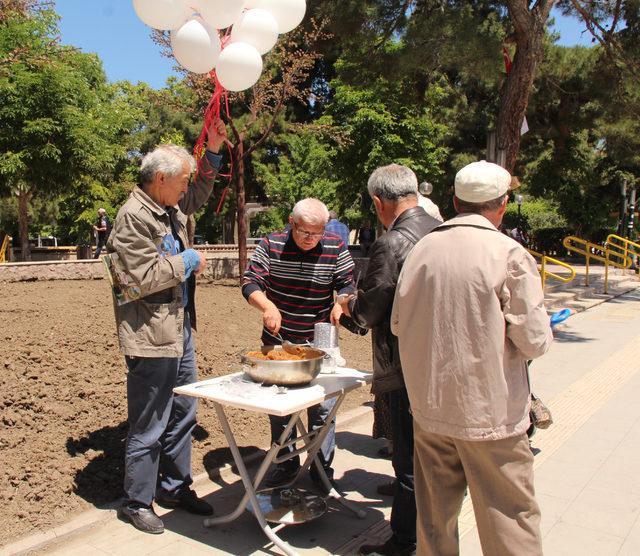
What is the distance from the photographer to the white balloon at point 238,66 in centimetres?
390

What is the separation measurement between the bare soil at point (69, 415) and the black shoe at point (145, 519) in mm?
333

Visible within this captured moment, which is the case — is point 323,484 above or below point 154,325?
below

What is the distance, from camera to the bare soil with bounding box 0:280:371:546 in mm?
3445

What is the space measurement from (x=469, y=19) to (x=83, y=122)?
788cm

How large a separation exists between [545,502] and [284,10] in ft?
11.6

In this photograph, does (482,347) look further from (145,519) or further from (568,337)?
(568,337)

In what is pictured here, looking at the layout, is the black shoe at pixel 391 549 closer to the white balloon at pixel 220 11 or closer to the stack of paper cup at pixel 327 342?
the stack of paper cup at pixel 327 342

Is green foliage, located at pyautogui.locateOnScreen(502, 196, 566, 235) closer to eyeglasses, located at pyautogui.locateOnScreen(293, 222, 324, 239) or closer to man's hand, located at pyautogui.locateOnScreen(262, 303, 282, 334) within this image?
eyeglasses, located at pyautogui.locateOnScreen(293, 222, 324, 239)

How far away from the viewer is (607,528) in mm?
3361

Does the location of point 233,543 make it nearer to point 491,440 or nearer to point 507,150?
point 491,440

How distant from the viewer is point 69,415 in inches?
166

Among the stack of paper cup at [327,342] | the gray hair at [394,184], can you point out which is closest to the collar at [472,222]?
the gray hair at [394,184]

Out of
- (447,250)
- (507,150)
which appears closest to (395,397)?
(447,250)

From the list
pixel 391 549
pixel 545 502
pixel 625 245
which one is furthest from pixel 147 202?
pixel 625 245
